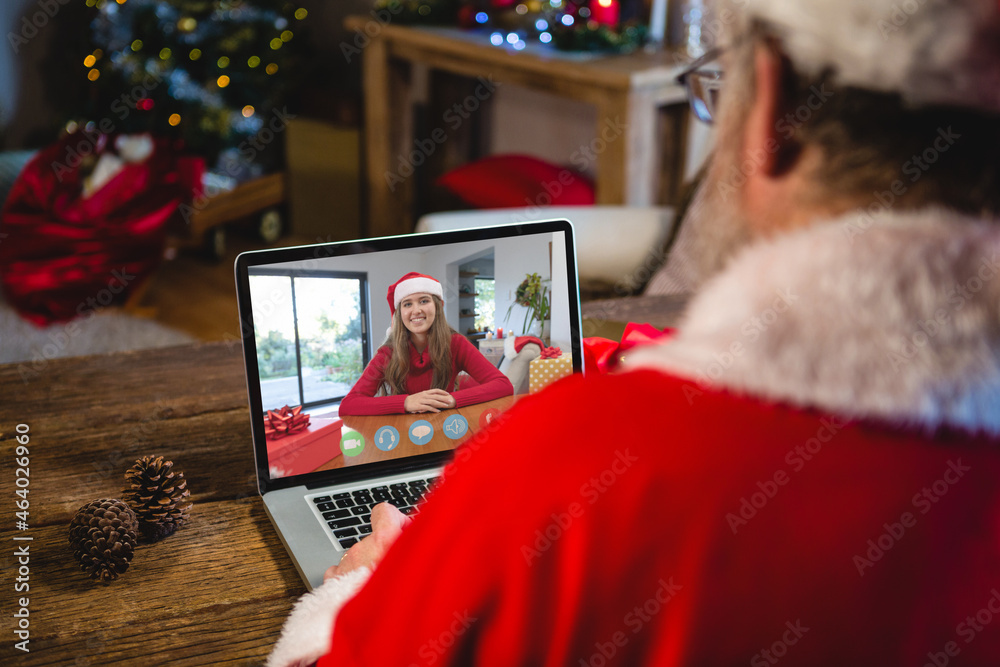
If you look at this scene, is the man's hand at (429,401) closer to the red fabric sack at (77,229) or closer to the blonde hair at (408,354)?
the blonde hair at (408,354)

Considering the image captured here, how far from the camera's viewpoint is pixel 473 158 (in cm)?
364

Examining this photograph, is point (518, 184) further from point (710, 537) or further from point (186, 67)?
point (710, 537)

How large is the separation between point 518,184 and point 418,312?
4.97 feet

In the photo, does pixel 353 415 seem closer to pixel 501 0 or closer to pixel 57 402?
pixel 57 402

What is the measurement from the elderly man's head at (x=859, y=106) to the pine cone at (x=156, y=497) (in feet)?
2.00

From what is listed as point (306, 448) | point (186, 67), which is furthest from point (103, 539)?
point (186, 67)

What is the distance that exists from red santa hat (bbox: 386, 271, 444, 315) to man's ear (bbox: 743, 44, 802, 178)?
511 millimetres

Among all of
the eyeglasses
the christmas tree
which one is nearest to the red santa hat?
the eyeglasses

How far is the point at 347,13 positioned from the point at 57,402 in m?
3.03

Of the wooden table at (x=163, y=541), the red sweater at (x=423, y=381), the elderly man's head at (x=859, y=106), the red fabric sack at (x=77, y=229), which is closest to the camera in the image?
the elderly man's head at (x=859, y=106)

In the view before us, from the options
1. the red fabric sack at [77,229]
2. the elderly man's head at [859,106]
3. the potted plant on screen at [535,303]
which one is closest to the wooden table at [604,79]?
the red fabric sack at [77,229]

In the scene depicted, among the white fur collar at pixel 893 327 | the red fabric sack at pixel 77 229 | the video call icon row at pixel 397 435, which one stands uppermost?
the white fur collar at pixel 893 327

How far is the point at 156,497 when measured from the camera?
799mm

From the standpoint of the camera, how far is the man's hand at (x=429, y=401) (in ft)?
3.00
